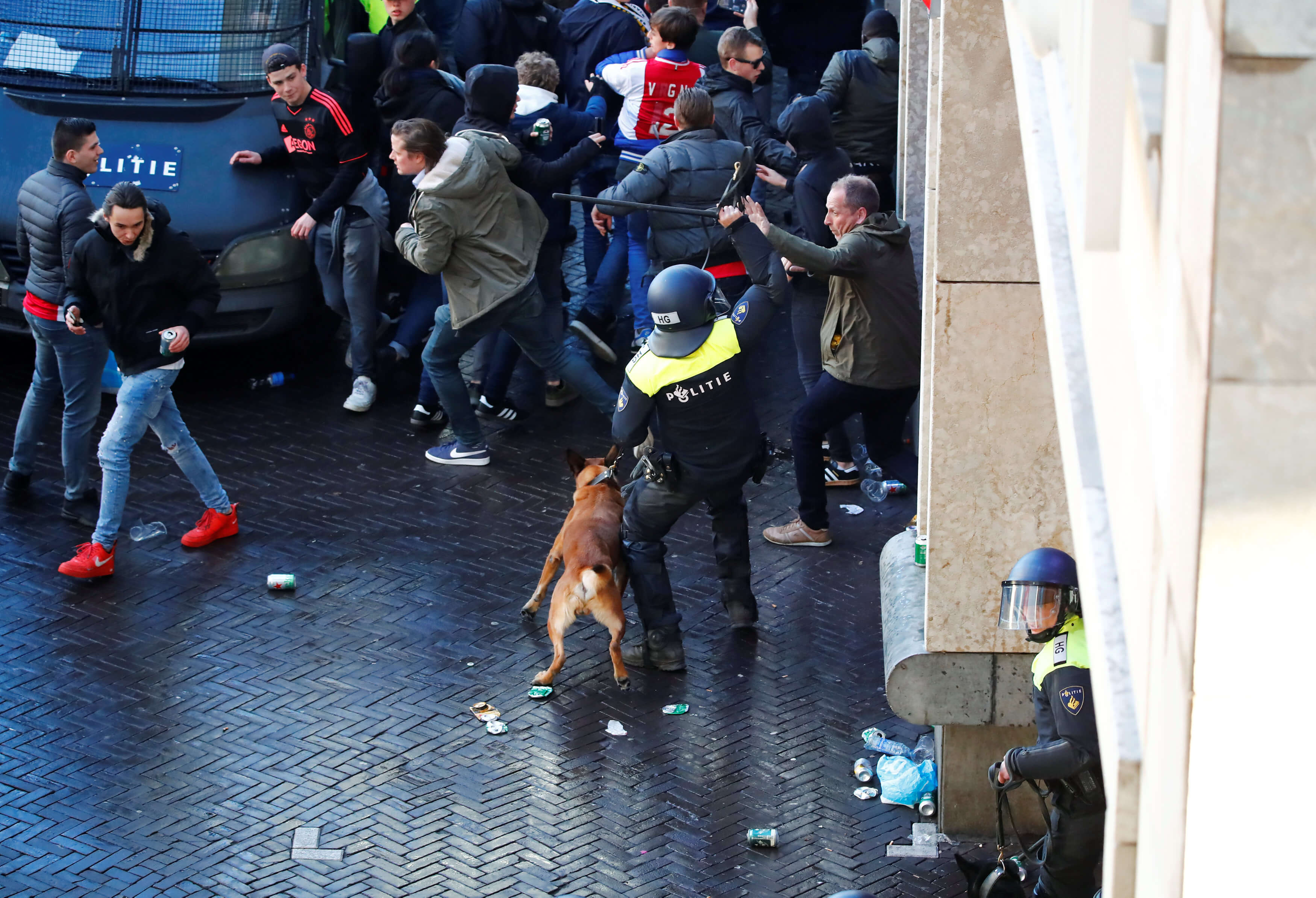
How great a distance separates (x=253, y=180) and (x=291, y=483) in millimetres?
2151

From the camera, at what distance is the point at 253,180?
9.91 m

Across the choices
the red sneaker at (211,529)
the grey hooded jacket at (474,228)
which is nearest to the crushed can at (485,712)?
the red sneaker at (211,529)

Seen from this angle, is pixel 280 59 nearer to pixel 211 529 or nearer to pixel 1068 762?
pixel 211 529

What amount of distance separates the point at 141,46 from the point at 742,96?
12.9 ft

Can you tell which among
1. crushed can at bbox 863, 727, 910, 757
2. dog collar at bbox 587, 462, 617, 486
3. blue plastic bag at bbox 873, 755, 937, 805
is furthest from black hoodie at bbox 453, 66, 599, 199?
blue plastic bag at bbox 873, 755, 937, 805

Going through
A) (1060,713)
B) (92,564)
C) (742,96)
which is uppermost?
(742,96)

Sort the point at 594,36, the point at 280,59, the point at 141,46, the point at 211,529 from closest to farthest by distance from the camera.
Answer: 1. the point at 211,529
2. the point at 280,59
3. the point at 141,46
4. the point at 594,36

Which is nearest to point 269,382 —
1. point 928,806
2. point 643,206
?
point 643,206

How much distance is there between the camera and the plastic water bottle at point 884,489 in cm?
879

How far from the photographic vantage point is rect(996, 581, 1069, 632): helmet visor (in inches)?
188

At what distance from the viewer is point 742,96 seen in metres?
9.75

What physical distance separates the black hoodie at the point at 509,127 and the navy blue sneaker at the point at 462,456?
5.12 ft

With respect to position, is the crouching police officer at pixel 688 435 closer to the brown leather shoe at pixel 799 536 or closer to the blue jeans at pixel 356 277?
the brown leather shoe at pixel 799 536

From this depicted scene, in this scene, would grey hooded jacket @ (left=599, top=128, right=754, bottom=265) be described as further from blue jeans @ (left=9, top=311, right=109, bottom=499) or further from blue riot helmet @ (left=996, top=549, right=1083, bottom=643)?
blue riot helmet @ (left=996, top=549, right=1083, bottom=643)
